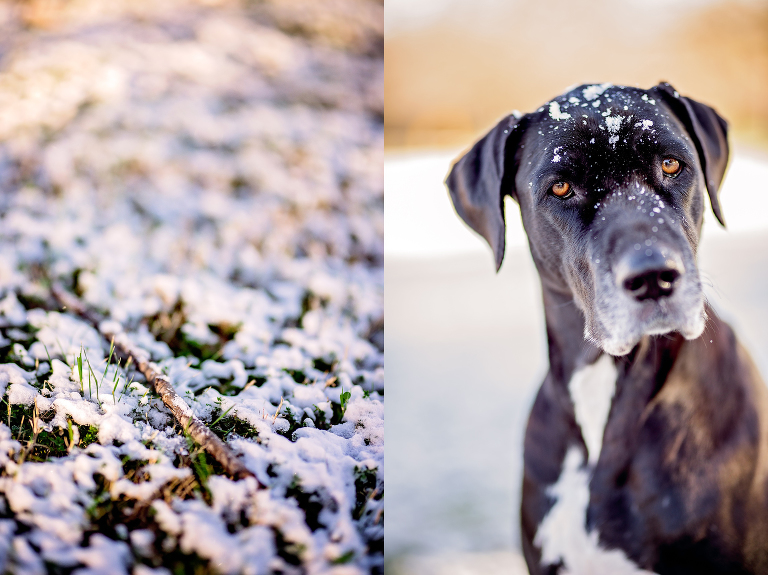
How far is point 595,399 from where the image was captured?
1515 mm

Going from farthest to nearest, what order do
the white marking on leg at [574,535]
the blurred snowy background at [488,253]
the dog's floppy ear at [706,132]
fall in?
the blurred snowy background at [488,253] < the dog's floppy ear at [706,132] < the white marking on leg at [574,535]

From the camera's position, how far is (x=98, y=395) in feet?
5.25

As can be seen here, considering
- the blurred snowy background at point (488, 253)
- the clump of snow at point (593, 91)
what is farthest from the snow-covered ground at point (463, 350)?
the clump of snow at point (593, 91)

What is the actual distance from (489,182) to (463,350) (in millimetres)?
2410

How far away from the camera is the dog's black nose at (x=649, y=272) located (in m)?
1.21

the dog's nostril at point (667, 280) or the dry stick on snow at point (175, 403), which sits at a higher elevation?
the dog's nostril at point (667, 280)

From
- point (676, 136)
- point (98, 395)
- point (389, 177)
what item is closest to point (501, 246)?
point (676, 136)

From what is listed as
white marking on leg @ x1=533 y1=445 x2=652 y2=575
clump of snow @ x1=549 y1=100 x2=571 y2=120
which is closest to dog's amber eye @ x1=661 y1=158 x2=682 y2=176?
clump of snow @ x1=549 y1=100 x2=571 y2=120

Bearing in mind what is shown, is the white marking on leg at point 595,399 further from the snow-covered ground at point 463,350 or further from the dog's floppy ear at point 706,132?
the dog's floppy ear at point 706,132

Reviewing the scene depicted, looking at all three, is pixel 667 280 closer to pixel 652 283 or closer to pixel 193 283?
pixel 652 283

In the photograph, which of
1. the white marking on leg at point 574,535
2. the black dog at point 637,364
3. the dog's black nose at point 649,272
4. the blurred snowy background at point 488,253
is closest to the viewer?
the dog's black nose at point 649,272

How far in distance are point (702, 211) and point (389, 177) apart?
467cm

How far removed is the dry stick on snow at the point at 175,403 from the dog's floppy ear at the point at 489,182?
926 mm

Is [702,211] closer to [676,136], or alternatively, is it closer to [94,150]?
[676,136]
